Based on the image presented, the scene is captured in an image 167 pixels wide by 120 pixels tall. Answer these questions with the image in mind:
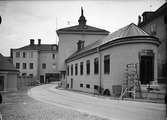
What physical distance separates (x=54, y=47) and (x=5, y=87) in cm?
3594

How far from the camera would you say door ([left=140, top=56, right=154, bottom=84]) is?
16.9 meters

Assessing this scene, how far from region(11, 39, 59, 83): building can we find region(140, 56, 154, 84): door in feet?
147

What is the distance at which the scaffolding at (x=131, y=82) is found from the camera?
15314mm

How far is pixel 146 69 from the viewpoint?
17.0m

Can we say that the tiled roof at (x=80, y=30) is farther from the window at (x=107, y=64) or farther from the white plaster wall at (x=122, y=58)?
the white plaster wall at (x=122, y=58)

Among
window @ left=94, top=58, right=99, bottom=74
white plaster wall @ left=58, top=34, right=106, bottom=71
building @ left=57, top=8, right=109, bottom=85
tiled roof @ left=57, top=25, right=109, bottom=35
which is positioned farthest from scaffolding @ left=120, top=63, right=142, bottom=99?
tiled roof @ left=57, top=25, right=109, bottom=35

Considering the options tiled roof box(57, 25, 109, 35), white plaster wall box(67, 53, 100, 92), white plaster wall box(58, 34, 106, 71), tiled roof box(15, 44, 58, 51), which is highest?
tiled roof box(57, 25, 109, 35)

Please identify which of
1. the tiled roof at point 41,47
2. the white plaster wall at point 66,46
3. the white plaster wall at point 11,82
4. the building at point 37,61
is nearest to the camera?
the white plaster wall at point 11,82

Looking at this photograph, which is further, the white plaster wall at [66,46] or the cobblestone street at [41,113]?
the white plaster wall at [66,46]

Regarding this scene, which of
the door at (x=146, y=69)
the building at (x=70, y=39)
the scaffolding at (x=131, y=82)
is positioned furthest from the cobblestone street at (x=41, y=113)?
A: the building at (x=70, y=39)

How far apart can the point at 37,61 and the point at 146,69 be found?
152 ft

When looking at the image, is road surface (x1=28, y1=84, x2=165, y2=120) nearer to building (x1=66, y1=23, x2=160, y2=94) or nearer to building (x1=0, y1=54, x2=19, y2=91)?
building (x1=66, y1=23, x2=160, y2=94)

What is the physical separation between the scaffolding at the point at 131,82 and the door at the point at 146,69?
3.86 ft

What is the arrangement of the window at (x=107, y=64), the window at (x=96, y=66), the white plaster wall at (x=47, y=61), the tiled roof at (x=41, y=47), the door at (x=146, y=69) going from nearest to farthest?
the door at (x=146, y=69)
the window at (x=107, y=64)
the window at (x=96, y=66)
the tiled roof at (x=41, y=47)
the white plaster wall at (x=47, y=61)
